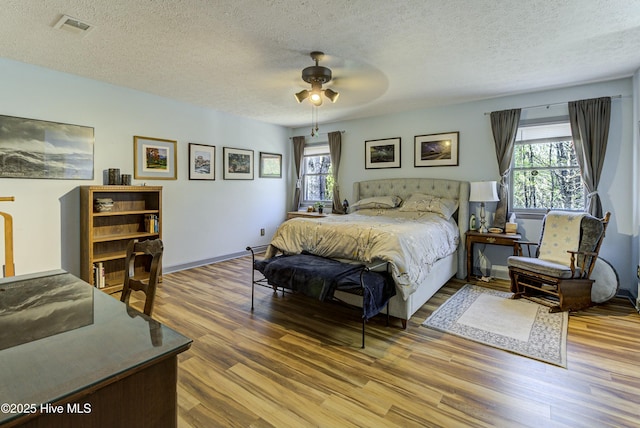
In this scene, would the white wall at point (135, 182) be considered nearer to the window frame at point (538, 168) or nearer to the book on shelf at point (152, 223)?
the book on shelf at point (152, 223)

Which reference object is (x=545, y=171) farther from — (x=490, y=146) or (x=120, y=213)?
(x=120, y=213)

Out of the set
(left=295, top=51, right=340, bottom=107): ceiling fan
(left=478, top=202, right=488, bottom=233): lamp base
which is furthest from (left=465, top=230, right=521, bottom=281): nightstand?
(left=295, top=51, right=340, bottom=107): ceiling fan

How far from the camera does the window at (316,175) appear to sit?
6613 millimetres

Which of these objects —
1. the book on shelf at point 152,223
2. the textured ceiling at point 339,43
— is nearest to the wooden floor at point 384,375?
the book on shelf at point 152,223

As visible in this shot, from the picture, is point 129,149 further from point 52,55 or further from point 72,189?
point 52,55

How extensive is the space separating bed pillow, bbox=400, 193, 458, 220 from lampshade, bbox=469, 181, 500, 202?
318mm

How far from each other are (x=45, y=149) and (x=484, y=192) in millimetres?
5475

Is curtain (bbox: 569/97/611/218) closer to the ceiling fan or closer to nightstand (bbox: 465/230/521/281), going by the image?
nightstand (bbox: 465/230/521/281)

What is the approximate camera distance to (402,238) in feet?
10.2

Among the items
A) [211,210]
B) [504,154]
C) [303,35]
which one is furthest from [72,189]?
[504,154]

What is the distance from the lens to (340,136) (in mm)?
6191

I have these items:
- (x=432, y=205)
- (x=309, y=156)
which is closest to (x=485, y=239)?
(x=432, y=205)

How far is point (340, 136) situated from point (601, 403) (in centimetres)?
519

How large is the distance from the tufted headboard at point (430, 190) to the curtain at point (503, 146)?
0.44m
